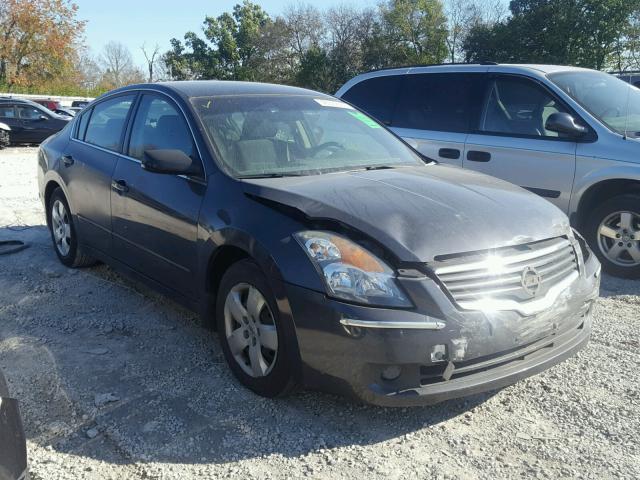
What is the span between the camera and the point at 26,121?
18953mm

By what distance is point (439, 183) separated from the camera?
11.8 feet

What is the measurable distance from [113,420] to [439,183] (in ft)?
7.22

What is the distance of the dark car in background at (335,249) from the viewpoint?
2.74 m

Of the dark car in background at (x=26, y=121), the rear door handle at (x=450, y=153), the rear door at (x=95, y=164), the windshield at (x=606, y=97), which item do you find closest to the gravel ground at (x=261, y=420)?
the rear door at (x=95, y=164)

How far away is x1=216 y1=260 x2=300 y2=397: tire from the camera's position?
9.82ft

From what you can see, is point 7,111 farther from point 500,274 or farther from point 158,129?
point 500,274

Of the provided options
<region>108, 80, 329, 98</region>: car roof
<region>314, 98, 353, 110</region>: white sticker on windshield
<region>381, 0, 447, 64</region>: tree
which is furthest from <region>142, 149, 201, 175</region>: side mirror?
<region>381, 0, 447, 64</region>: tree

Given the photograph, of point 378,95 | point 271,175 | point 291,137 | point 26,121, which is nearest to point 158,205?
point 271,175

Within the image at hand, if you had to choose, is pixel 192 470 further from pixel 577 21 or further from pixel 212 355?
pixel 577 21

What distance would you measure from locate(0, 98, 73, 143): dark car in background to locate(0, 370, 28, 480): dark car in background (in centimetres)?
1882

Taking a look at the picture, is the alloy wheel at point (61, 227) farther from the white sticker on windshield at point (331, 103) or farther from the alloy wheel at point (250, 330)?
the alloy wheel at point (250, 330)

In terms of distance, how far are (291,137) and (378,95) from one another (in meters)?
3.35

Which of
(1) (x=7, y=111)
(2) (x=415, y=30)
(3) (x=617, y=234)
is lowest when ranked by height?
(3) (x=617, y=234)

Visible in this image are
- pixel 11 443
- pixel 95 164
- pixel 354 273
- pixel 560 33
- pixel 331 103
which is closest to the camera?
pixel 11 443
